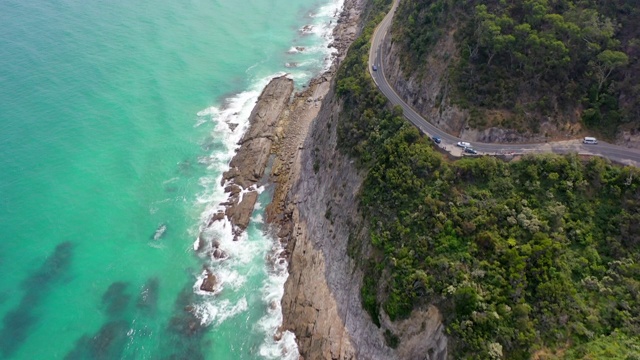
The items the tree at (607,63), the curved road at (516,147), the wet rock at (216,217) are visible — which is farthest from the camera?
the wet rock at (216,217)

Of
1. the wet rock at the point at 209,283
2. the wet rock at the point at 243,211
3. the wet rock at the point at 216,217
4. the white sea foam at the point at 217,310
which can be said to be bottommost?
the white sea foam at the point at 217,310

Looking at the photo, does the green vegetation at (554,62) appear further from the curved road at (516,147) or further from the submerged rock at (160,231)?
the submerged rock at (160,231)

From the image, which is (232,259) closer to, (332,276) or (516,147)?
(332,276)

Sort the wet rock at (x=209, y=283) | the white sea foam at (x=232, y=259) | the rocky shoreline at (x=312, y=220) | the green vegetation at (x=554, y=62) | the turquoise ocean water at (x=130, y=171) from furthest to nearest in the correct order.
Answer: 1. the wet rock at (x=209, y=283)
2. the turquoise ocean water at (x=130, y=171)
3. the white sea foam at (x=232, y=259)
4. the green vegetation at (x=554, y=62)
5. the rocky shoreline at (x=312, y=220)

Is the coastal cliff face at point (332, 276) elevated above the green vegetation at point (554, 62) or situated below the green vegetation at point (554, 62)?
below

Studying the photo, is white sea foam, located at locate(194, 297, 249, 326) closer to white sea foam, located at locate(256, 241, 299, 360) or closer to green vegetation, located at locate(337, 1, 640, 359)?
white sea foam, located at locate(256, 241, 299, 360)

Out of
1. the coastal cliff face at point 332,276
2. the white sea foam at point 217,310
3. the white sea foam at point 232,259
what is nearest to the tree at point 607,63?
the coastal cliff face at point 332,276
